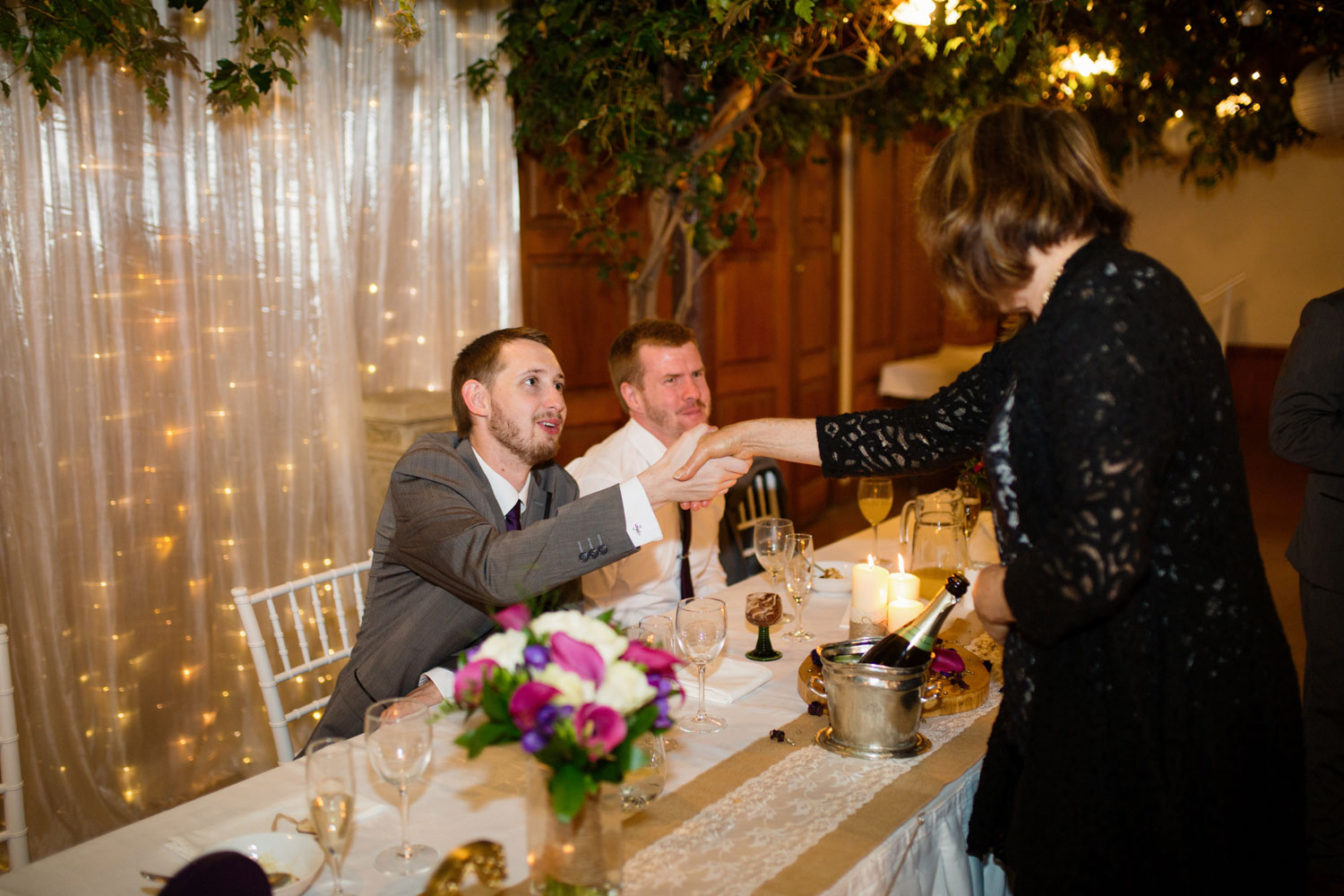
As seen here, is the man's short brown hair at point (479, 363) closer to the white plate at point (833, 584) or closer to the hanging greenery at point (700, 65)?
the white plate at point (833, 584)

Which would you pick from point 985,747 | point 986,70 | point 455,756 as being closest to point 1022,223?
point 985,747

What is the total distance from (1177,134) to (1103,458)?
8.16 m

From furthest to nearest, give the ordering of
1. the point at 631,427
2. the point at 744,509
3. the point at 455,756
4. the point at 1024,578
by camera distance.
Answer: the point at 744,509 < the point at 631,427 < the point at 455,756 < the point at 1024,578

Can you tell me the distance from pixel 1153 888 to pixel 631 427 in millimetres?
2004

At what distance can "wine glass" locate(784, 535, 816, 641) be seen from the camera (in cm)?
220

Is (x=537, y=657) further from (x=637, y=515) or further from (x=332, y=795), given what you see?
(x=637, y=515)

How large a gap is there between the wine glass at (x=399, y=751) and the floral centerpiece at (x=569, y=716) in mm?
177

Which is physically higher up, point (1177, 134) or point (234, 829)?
point (1177, 134)

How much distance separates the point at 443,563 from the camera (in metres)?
2.00

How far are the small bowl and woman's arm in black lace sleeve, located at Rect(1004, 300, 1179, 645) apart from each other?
0.97m

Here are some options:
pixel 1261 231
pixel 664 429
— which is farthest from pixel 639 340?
pixel 1261 231

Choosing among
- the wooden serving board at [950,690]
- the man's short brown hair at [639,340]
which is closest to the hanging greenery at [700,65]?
the man's short brown hair at [639,340]

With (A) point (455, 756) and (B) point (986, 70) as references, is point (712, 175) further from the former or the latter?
(A) point (455, 756)

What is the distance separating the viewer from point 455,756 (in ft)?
5.45
